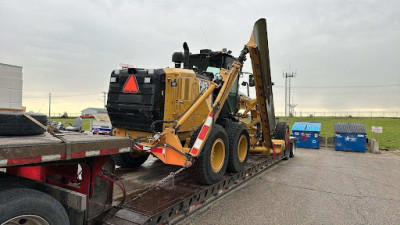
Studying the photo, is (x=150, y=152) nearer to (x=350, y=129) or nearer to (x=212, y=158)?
(x=212, y=158)

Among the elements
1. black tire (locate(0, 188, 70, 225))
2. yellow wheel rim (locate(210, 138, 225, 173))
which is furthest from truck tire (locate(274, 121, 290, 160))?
black tire (locate(0, 188, 70, 225))

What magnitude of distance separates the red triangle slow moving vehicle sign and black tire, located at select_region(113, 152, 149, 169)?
169 cm

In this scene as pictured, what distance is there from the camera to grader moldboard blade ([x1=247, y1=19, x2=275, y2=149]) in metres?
6.66

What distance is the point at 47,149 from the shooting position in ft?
7.84

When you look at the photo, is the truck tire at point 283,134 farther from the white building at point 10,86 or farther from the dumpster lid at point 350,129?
the white building at point 10,86

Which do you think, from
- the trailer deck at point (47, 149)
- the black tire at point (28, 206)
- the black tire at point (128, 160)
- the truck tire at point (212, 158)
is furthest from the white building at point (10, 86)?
the truck tire at point (212, 158)

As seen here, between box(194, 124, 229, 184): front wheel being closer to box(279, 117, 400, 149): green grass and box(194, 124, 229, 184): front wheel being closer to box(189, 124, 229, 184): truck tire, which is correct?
box(189, 124, 229, 184): truck tire

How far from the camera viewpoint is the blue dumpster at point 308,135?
15148mm

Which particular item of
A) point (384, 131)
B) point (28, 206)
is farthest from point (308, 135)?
point (384, 131)

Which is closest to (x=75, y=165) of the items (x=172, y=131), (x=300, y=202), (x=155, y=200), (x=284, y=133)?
(x=155, y=200)

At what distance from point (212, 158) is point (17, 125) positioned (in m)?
3.53

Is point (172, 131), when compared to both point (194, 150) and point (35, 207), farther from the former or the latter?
point (35, 207)

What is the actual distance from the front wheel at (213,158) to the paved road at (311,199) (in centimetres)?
50

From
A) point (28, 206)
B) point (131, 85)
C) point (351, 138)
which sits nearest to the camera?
point (28, 206)
